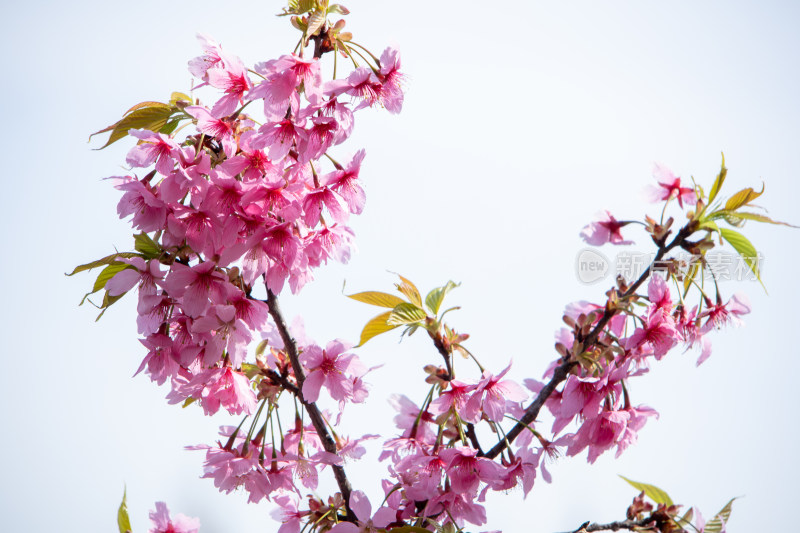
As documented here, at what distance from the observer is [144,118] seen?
3.76 ft

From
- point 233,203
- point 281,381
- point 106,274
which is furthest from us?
point 281,381

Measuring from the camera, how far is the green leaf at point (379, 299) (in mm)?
1190

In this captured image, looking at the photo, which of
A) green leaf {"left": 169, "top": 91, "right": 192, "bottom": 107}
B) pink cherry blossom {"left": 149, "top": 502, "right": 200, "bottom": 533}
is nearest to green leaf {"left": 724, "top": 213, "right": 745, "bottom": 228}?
green leaf {"left": 169, "top": 91, "right": 192, "bottom": 107}

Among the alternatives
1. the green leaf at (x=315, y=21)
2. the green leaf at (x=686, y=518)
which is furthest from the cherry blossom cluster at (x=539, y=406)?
the green leaf at (x=315, y=21)

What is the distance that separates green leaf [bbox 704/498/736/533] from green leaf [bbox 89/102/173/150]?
136 centimetres

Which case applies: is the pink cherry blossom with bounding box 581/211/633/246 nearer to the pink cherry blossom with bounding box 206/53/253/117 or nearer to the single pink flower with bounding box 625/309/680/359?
the single pink flower with bounding box 625/309/680/359

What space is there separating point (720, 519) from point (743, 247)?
573 mm

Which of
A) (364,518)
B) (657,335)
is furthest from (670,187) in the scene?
(364,518)

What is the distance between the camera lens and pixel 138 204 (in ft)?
3.51

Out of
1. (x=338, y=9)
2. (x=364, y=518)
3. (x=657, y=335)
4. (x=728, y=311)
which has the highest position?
(x=338, y=9)

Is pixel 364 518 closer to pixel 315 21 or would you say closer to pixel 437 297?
pixel 437 297

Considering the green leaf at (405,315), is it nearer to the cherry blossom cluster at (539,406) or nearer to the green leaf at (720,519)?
the cherry blossom cluster at (539,406)

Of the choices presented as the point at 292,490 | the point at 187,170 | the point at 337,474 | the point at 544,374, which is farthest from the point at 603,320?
the point at 187,170

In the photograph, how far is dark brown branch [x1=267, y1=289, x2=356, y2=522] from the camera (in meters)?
1.18
